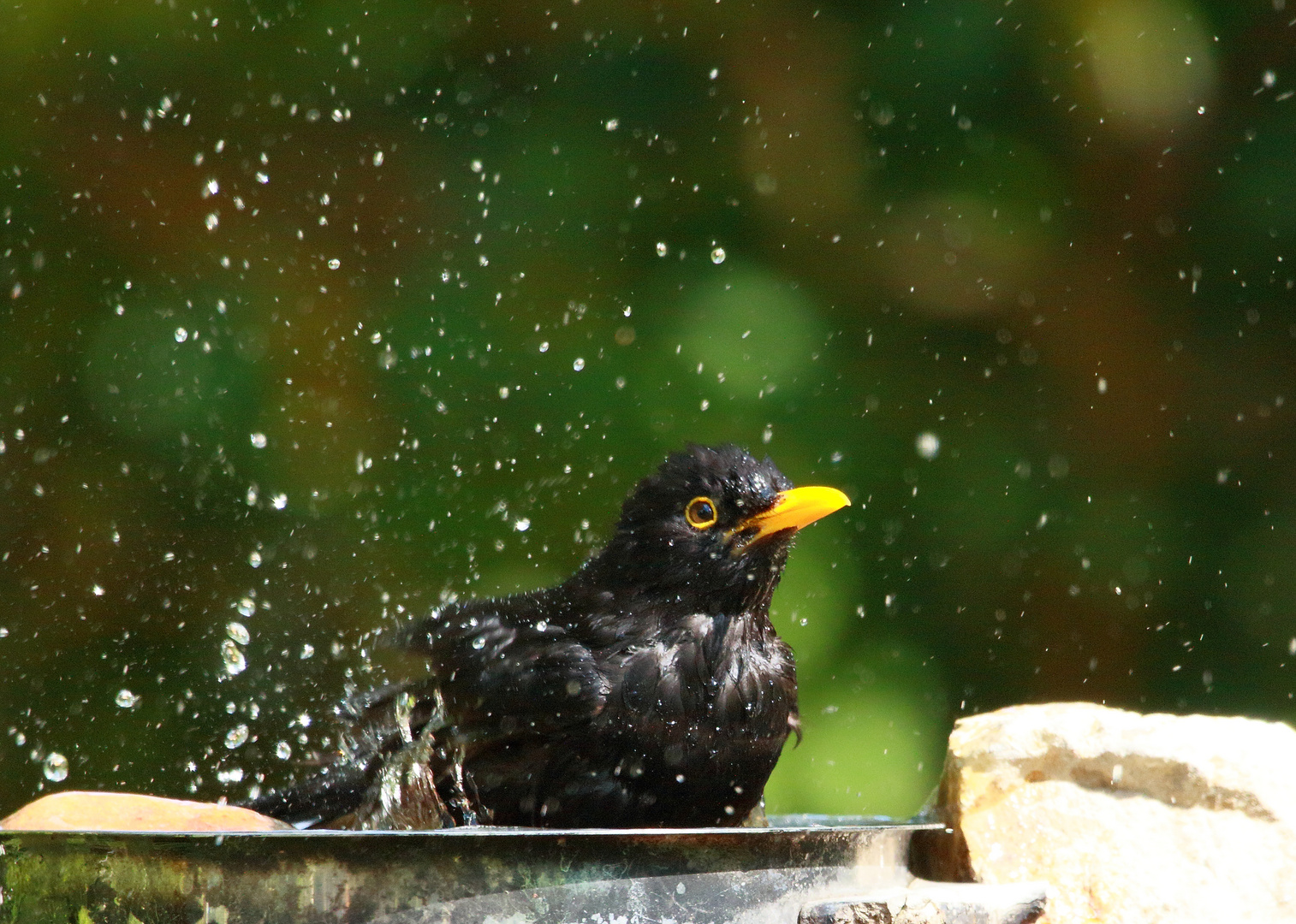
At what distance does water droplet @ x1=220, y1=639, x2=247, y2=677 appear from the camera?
4121mm

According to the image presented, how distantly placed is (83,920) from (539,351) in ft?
8.32

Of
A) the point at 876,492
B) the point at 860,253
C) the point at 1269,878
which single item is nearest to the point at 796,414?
the point at 876,492

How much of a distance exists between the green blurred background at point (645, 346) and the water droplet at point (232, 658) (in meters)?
0.02

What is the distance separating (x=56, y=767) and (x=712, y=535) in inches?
93.2

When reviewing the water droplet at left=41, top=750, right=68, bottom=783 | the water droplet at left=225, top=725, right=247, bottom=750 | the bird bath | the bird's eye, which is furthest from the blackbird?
the water droplet at left=41, top=750, right=68, bottom=783

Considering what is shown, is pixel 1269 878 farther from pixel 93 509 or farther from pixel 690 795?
pixel 93 509

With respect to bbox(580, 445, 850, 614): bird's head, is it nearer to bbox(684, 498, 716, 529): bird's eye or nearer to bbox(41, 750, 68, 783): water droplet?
bbox(684, 498, 716, 529): bird's eye

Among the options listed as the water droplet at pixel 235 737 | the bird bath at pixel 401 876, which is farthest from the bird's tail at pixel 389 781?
the water droplet at pixel 235 737

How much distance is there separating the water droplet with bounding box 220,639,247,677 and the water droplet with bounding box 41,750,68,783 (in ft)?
1.77

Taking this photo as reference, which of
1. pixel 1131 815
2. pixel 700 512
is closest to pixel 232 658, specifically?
pixel 700 512

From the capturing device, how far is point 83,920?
69.1 inches

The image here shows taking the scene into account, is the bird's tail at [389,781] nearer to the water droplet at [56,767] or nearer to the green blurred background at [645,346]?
the green blurred background at [645,346]

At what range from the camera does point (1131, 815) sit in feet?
7.93

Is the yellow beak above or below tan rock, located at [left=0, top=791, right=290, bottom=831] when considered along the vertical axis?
above
